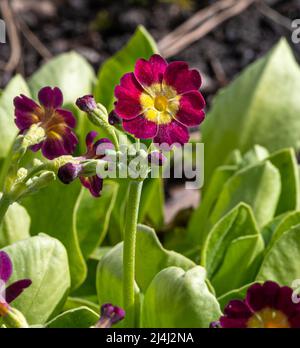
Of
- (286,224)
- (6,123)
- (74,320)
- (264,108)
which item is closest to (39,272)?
(74,320)

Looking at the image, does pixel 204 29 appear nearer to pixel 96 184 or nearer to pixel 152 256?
pixel 152 256

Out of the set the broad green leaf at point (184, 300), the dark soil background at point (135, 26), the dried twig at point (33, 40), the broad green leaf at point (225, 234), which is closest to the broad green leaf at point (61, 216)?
the broad green leaf at point (225, 234)

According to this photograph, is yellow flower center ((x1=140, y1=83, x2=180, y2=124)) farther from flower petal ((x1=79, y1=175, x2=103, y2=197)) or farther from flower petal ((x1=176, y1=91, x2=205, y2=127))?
flower petal ((x1=79, y1=175, x2=103, y2=197))

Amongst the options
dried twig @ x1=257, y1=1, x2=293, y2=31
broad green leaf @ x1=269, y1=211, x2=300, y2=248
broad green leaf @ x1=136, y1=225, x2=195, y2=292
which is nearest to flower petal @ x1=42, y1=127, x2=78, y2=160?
broad green leaf @ x1=136, y1=225, x2=195, y2=292

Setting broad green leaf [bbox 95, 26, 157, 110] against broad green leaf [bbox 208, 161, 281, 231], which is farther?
broad green leaf [bbox 95, 26, 157, 110]

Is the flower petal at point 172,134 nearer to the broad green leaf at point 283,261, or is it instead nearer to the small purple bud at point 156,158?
the small purple bud at point 156,158

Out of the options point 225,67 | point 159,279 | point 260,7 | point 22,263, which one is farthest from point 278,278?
point 260,7
